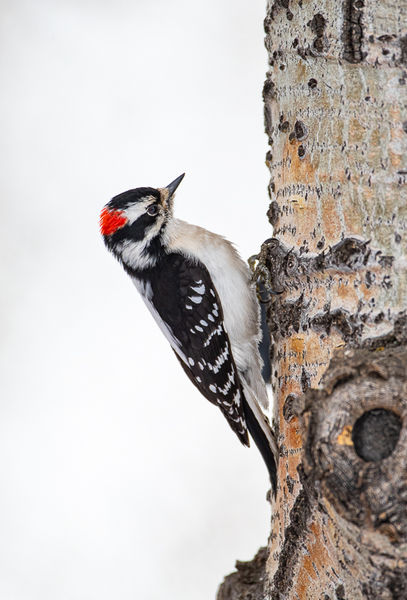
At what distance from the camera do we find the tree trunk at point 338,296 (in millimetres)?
1015

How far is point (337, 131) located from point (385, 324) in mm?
438

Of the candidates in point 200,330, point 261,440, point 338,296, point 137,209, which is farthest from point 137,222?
point 338,296

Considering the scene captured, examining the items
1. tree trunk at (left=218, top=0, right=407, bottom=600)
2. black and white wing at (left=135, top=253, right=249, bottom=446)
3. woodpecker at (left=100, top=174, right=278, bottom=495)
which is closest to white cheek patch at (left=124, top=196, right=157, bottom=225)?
woodpecker at (left=100, top=174, right=278, bottom=495)

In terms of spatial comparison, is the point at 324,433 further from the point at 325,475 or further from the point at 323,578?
the point at 323,578

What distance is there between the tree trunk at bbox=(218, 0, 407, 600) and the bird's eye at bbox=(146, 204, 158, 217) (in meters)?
0.68

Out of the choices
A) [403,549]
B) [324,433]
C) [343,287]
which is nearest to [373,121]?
[343,287]

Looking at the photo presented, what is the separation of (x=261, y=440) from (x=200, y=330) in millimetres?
403

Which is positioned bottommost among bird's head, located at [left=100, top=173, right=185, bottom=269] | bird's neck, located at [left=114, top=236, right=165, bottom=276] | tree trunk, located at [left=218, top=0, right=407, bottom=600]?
tree trunk, located at [left=218, top=0, right=407, bottom=600]

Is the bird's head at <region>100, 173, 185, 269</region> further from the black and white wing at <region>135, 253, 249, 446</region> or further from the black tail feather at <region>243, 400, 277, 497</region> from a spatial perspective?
the black tail feather at <region>243, 400, 277, 497</region>

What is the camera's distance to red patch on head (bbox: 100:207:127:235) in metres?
2.25

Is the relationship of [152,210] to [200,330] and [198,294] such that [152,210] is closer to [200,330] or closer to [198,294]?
[198,294]

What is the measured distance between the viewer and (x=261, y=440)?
6.55 feet

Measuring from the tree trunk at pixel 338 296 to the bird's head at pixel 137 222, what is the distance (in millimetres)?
682

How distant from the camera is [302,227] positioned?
1492 millimetres
